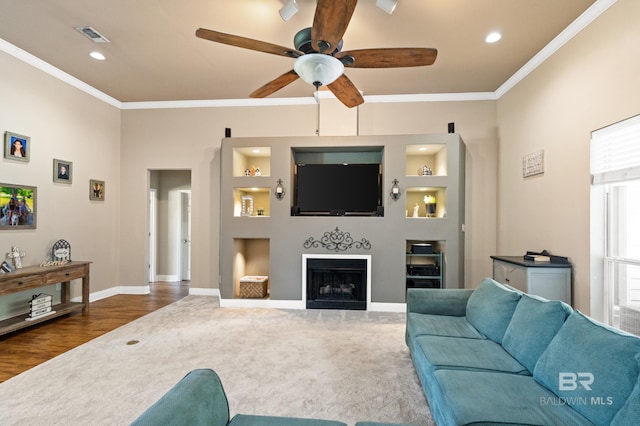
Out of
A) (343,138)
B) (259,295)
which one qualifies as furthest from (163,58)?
(259,295)

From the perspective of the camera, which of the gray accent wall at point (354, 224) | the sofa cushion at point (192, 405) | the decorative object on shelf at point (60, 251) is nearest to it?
the sofa cushion at point (192, 405)

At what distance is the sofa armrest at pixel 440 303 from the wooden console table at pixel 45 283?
13.7 feet

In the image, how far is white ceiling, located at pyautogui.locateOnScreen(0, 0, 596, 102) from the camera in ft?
9.74

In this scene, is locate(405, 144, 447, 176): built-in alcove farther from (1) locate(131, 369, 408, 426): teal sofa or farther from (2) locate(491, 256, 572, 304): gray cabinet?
(1) locate(131, 369, 408, 426): teal sofa

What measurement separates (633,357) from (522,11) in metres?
3.09

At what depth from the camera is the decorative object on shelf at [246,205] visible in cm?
518

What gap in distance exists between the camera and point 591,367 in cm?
141

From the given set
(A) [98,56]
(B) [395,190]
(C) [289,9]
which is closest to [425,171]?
(B) [395,190]

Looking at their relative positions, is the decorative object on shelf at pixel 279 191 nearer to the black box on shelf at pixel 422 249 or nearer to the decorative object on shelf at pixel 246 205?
the decorative object on shelf at pixel 246 205

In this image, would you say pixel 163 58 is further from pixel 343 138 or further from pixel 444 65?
pixel 444 65

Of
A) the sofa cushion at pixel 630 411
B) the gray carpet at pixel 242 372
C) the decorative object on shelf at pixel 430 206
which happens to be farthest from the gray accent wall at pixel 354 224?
the sofa cushion at pixel 630 411

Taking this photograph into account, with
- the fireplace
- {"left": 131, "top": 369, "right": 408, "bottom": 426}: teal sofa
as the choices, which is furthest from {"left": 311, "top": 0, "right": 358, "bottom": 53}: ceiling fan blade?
the fireplace

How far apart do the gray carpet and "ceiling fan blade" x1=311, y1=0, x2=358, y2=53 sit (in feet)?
8.41

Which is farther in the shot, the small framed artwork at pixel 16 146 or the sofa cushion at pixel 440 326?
the small framed artwork at pixel 16 146
